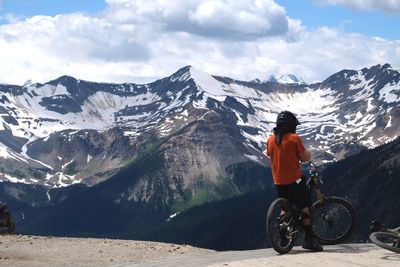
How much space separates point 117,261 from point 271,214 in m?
5.79

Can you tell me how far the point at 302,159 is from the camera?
18906mm

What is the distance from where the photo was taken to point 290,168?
744 inches

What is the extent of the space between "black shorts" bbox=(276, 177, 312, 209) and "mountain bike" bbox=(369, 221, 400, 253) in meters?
1.90

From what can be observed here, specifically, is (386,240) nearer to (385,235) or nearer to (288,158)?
(385,235)

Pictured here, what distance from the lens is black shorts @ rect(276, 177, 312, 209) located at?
19.1 metres

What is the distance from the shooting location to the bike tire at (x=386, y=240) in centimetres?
1797

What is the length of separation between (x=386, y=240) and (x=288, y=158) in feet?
11.6

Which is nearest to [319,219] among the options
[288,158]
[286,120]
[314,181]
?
[314,181]

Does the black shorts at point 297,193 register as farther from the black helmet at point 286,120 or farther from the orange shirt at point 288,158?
the black helmet at point 286,120

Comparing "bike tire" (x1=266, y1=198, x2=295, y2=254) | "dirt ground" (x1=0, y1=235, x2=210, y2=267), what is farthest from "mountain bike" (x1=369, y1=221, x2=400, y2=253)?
"dirt ground" (x1=0, y1=235, x2=210, y2=267)

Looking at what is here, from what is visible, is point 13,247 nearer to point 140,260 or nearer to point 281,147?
point 140,260

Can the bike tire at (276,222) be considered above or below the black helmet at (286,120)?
below

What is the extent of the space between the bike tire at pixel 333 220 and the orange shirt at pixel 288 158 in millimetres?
1790

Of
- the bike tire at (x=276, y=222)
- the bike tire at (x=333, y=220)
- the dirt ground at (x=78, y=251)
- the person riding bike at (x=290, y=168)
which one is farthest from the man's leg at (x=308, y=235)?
the dirt ground at (x=78, y=251)
